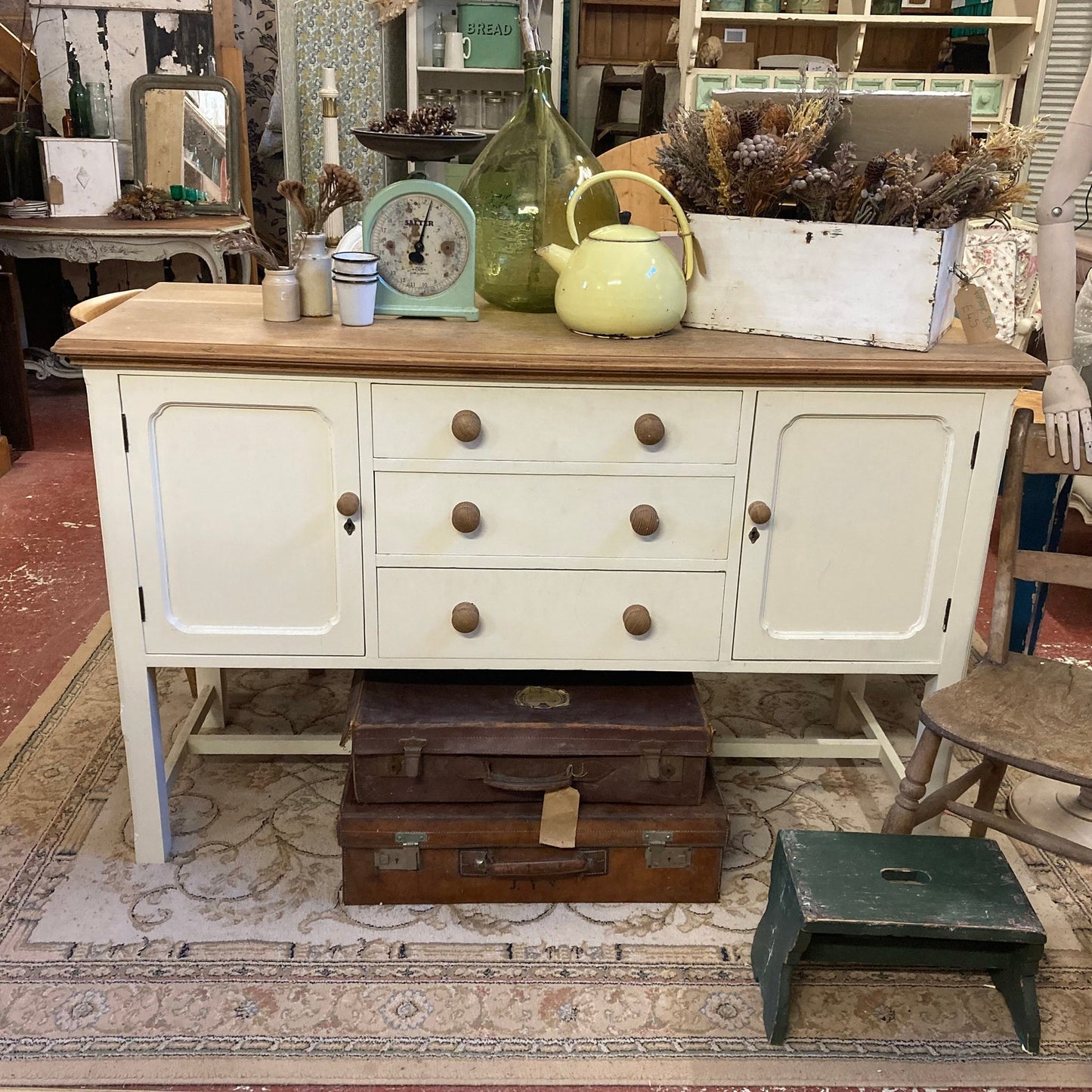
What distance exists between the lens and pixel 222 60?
5230mm

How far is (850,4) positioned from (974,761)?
416 cm

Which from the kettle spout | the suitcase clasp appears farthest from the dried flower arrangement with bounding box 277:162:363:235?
the suitcase clasp

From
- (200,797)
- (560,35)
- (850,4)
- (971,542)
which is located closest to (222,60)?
(560,35)

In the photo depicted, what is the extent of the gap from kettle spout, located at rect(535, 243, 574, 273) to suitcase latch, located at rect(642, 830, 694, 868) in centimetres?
103

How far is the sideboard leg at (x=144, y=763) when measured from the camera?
1976mm

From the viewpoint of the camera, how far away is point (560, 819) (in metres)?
1.95

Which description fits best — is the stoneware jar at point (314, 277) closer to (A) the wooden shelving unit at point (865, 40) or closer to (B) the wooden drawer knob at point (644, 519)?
(B) the wooden drawer knob at point (644, 519)

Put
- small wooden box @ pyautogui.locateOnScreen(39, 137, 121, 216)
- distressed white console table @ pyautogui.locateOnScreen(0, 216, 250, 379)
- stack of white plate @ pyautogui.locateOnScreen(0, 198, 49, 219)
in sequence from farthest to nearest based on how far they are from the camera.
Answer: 1. small wooden box @ pyautogui.locateOnScreen(39, 137, 121, 216)
2. stack of white plate @ pyautogui.locateOnScreen(0, 198, 49, 219)
3. distressed white console table @ pyautogui.locateOnScreen(0, 216, 250, 379)

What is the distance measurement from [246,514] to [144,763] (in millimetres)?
549

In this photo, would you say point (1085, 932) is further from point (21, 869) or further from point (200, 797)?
point (21, 869)

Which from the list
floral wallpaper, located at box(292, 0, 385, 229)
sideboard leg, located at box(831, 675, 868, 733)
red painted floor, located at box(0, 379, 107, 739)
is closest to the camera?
sideboard leg, located at box(831, 675, 868, 733)

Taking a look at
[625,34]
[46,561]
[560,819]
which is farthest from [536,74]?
[625,34]

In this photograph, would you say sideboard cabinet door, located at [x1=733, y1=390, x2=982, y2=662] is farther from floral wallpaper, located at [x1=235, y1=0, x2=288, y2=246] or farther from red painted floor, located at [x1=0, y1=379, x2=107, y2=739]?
floral wallpaper, located at [x1=235, y1=0, x2=288, y2=246]

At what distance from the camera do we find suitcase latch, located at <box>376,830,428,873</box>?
196 centimetres
